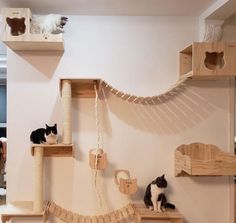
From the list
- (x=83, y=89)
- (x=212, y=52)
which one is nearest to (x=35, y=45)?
(x=83, y=89)

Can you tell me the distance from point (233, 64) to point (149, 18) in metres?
0.64

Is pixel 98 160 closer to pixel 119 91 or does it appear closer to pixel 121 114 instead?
pixel 121 114

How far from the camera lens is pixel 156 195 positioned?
2152mm

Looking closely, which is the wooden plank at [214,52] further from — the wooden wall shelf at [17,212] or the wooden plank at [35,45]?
the wooden wall shelf at [17,212]

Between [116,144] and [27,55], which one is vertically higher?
[27,55]

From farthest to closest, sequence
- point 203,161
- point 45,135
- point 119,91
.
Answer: point 119,91, point 45,135, point 203,161

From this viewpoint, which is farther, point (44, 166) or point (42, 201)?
point (44, 166)

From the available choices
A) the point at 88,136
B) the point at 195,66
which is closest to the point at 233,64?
the point at 195,66

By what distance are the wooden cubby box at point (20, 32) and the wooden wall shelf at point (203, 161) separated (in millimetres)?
1039

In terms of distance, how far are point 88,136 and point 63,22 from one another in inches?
29.4

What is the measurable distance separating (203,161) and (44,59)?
1.20 metres

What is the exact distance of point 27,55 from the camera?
2.26 metres

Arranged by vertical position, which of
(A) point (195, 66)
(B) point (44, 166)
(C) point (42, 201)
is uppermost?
(A) point (195, 66)

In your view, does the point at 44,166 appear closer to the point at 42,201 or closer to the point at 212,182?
the point at 42,201
